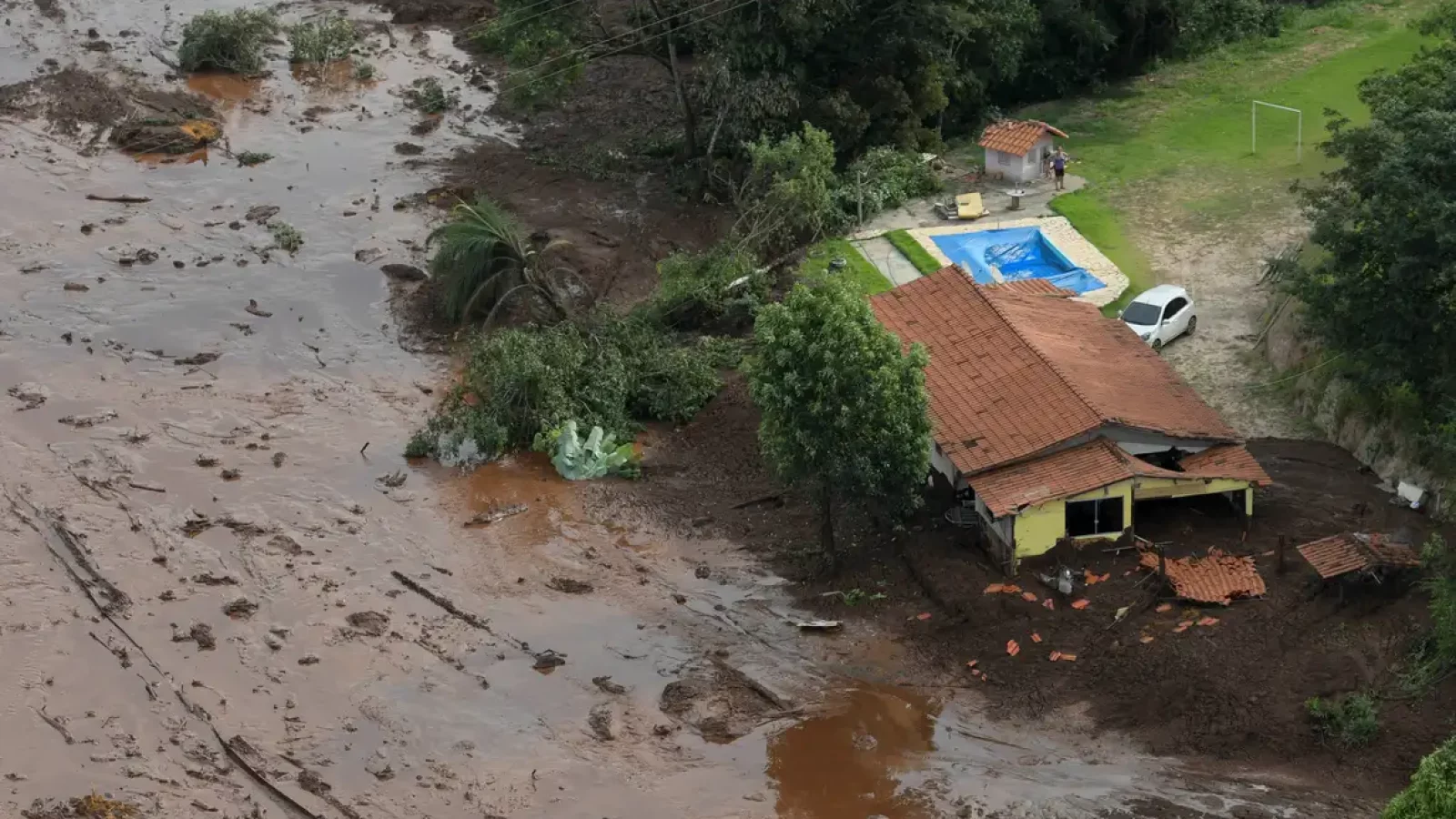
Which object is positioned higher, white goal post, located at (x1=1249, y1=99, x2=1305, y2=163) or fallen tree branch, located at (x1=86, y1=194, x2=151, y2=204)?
fallen tree branch, located at (x1=86, y1=194, x2=151, y2=204)

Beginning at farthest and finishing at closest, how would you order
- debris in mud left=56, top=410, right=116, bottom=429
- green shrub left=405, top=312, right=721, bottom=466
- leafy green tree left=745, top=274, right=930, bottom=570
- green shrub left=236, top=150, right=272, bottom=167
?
green shrub left=236, top=150, right=272, bottom=167, debris in mud left=56, top=410, right=116, bottom=429, green shrub left=405, top=312, right=721, bottom=466, leafy green tree left=745, top=274, right=930, bottom=570

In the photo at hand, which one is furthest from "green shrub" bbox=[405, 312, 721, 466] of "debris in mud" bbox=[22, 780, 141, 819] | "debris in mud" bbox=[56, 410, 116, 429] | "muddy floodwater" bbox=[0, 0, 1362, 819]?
"debris in mud" bbox=[22, 780, 141, 819]

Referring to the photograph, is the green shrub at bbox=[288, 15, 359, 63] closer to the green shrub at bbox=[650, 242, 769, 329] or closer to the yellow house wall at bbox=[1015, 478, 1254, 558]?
the green shrub at bbox=[650, 242, 769, 329]

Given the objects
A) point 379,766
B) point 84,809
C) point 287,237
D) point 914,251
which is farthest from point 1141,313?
point 84,809

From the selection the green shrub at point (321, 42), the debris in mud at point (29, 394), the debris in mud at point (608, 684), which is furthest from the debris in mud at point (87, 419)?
the green shrub at point (321, 42)

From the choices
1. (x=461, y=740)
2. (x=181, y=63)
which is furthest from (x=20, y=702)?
(x=181, y=63)
